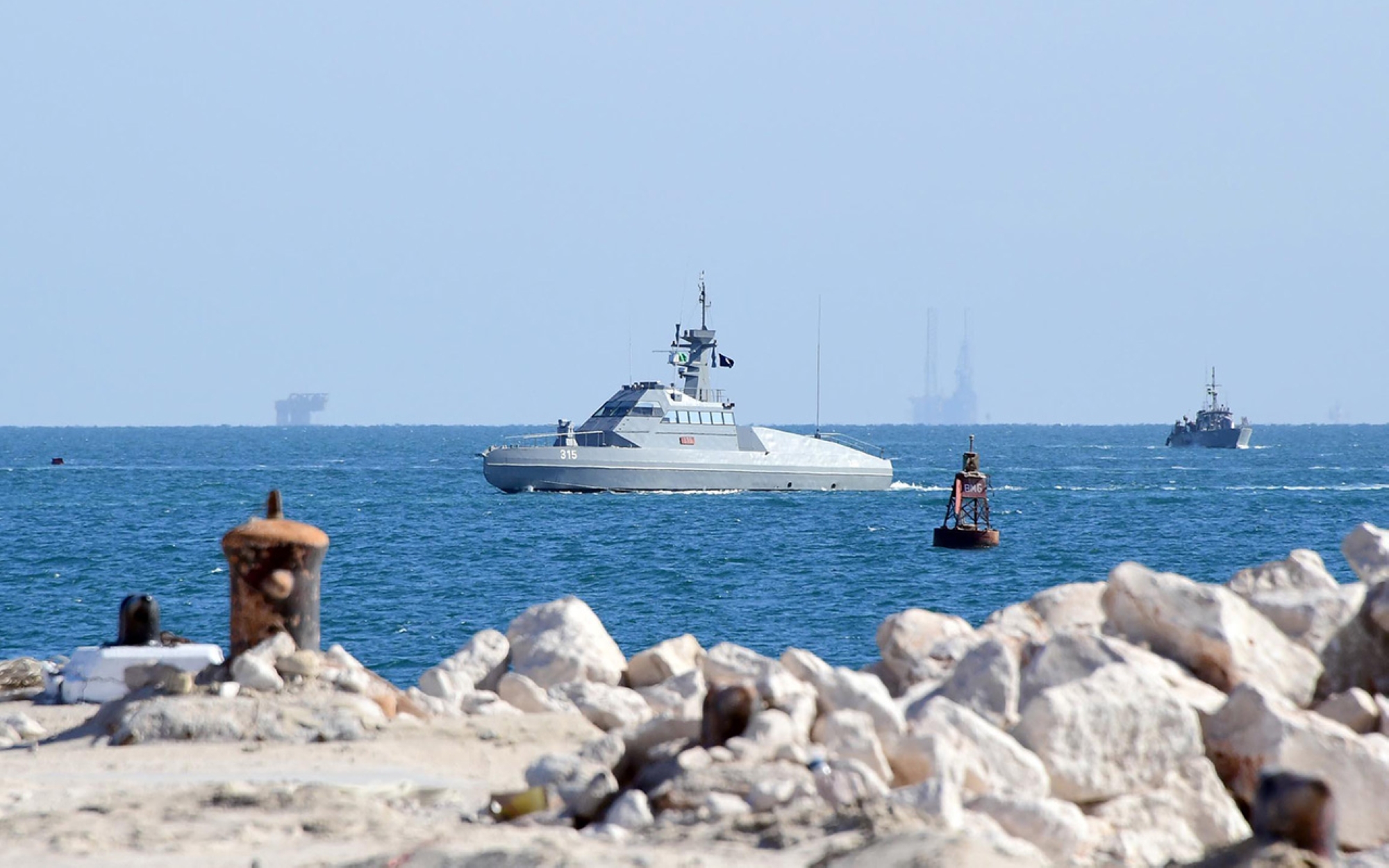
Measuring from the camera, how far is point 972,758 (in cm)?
663

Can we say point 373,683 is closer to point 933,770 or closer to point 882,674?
point 882,674

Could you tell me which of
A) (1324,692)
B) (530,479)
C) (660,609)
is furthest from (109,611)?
(530,479)

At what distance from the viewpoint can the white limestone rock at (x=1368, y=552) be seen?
9.53m

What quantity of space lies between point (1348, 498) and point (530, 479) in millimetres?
28987

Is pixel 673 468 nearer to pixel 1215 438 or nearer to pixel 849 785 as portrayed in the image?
pixel 849 785

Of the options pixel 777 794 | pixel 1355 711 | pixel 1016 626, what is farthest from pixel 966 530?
pixel 777 794

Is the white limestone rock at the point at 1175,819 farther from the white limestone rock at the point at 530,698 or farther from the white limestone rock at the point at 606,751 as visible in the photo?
the white limestone rock at the point at 530,698

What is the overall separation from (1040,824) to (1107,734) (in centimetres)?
92

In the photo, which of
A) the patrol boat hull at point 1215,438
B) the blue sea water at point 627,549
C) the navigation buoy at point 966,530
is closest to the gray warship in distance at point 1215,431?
the patrol boat hull at point 1215,438

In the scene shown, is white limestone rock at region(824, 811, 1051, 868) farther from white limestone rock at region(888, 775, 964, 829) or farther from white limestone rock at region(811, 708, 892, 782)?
white limestone rock at region(811, 708, 892, 782)

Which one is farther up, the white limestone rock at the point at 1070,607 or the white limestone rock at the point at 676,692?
the white limestone rock at the point at 1070,607

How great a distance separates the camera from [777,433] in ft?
182

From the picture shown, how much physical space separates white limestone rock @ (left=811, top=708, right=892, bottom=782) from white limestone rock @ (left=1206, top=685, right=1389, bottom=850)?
1610mm

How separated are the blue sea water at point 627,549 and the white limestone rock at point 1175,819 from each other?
11.8 meters
